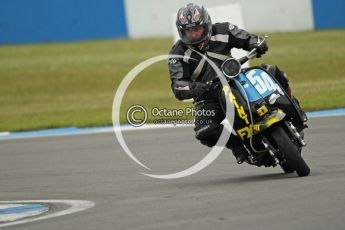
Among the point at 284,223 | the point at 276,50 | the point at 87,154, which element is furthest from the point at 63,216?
the point at 276,50

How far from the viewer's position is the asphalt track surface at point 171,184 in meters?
6.28

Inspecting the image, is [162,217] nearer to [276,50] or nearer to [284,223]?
[284,223]

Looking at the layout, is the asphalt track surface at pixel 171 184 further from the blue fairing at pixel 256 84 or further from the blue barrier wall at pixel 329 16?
the blue barrier wall at pixel 329 16

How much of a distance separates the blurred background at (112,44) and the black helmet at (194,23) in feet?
38.6

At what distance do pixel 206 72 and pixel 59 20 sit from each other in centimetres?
1858

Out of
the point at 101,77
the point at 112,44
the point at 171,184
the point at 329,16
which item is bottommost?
the point at 101,77

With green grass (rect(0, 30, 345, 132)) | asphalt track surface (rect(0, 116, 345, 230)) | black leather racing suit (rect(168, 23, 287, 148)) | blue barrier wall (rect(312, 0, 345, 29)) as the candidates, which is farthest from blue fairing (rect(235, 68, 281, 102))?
blue barrier wall (rect(312, 0, 345, 29))

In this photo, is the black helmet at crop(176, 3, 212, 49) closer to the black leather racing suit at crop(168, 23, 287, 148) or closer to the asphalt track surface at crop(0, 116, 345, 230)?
the black leather racing suit at crop(168, 23, 287, 148)

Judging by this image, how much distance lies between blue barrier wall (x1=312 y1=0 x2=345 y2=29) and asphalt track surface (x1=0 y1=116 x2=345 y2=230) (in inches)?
513

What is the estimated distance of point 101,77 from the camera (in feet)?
78.4

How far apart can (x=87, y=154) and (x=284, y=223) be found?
6.03 m

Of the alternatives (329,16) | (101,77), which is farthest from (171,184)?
(329,16)

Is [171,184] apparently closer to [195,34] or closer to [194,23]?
[195,34]

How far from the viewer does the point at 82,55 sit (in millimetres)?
26422
